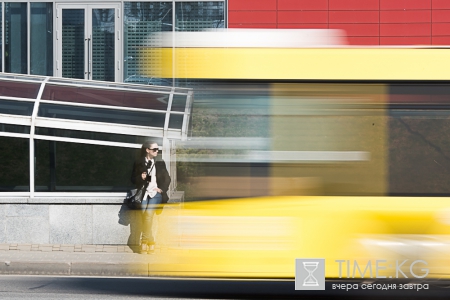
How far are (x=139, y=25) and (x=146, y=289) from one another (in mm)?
9565

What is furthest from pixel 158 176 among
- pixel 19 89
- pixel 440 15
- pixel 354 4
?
pixel 440 15

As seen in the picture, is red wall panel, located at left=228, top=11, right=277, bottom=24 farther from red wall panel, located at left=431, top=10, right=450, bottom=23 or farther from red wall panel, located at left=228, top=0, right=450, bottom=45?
red wall panel, located at left=431, top=10, right=450, bottom=23

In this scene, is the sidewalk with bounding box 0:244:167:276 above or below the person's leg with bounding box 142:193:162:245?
below

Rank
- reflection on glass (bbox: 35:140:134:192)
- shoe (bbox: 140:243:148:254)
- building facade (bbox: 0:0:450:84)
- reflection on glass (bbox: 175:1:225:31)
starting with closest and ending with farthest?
shoe (bbox: 140:243:148:254)
reflection on glass (bbox: 35:140:134:192)
building facade (bbox: 0:0:450:84)
reflection on glass (bbox: 175:1:225:31)

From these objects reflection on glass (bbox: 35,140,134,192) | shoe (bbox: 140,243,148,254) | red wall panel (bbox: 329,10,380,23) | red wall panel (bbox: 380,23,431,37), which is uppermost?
red wall panel (bbox: 329,10,380,23)

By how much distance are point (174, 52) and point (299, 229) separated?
7.27 ft

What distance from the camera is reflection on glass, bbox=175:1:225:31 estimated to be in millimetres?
18375

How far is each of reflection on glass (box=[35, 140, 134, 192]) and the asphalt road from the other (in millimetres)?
3842

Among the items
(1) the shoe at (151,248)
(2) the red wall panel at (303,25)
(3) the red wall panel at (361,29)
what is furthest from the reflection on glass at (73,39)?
(1) the shoe at (151,248)

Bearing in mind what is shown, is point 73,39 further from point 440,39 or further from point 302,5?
point 440,39

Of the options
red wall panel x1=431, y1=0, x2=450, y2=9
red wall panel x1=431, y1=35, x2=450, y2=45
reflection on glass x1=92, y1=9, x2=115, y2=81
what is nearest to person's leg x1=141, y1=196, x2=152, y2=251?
reflection on glass x1=92, y1=9, x2=115, y2=81

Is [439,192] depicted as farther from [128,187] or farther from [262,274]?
[128,187]

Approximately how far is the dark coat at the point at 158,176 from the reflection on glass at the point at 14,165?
3157mm

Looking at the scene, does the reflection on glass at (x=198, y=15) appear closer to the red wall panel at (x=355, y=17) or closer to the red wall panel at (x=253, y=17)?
the red wall panel at (x=253, y=17)
